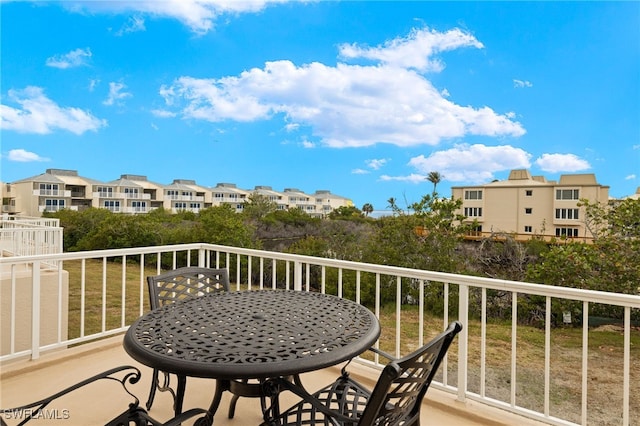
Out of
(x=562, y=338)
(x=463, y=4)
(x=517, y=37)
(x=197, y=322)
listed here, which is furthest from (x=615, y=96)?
(x=197, y=322)

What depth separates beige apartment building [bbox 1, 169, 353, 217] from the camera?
105ft

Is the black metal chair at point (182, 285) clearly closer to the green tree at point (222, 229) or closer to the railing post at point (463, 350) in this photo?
the railing post at point (463, 350)

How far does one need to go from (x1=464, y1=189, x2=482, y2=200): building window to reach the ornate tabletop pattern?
2448 cm

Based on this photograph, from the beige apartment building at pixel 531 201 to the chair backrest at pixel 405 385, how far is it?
20.1m

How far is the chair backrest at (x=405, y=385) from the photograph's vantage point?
1080 millimetres

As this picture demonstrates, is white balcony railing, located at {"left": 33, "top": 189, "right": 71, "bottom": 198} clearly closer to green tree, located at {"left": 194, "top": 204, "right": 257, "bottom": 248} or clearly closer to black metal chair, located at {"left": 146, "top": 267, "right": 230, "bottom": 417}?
green tree, located at {"left": 194, "top": 204, "right": 257, "bottom": 248}

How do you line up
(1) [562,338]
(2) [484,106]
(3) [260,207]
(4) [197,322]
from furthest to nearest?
(3) [260,207] → (2) [484,106] → (1) [562,338] → (4) [197,322]

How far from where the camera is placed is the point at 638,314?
27.9ft

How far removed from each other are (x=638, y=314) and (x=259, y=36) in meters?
13.8

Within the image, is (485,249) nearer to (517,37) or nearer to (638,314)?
(638,314)

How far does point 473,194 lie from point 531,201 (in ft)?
11.1

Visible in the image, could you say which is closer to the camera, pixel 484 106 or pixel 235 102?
pixel 235 102

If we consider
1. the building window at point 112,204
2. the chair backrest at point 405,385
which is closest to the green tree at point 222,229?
the chair backrest at point 405,385

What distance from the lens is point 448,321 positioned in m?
3.68
